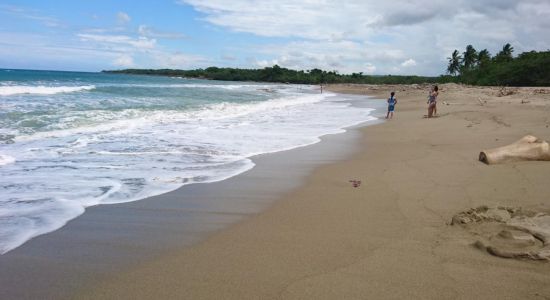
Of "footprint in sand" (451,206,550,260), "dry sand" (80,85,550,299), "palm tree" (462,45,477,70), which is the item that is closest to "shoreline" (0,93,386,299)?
"dry sand" (80,85,550,299)

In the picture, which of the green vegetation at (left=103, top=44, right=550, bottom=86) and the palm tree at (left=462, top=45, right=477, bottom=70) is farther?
the palm tree at (left=462, top=45, right=477, bottom=70)

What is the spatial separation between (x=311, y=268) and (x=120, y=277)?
1.54 m

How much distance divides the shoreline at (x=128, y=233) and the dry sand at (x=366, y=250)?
22cm

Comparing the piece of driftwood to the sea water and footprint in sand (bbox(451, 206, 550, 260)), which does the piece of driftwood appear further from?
the sea water

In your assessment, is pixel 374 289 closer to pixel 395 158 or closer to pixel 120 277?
pixel 120 277

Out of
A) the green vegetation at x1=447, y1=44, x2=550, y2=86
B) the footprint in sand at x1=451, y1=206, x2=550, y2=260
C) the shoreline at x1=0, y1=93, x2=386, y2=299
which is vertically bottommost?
the shoreline at x1=0, y1=93, x2=386, y2=299

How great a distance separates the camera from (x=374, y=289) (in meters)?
3.13

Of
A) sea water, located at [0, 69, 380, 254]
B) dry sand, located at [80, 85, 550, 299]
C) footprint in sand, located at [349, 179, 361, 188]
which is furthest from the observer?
footprint in sand, located at [349, 179, 361, 188]

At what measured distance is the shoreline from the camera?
3.41 metres

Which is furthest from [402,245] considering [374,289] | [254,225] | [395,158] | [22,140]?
[22,140]

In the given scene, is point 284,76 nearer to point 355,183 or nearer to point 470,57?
point 470,57

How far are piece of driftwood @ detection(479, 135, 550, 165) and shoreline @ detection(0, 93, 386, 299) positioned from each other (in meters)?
3.33

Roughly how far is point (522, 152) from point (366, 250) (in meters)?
4.87

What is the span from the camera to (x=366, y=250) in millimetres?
3850
